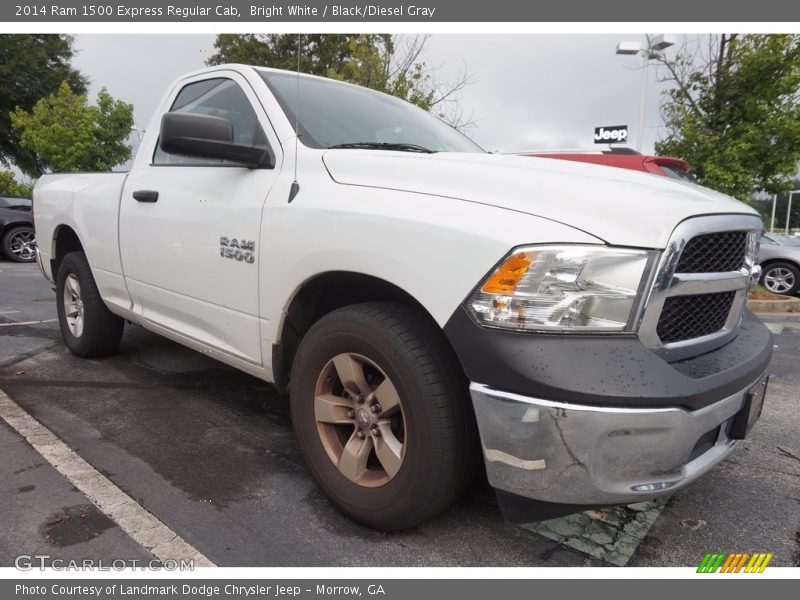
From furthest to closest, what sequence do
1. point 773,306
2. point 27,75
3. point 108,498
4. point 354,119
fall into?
point 27,75, point 773,306, point 354,119, point 108,498

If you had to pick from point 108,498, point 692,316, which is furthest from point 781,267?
point 108,498

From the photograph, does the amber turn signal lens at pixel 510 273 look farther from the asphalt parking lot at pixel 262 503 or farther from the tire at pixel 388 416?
the asphalt parking lot at pixel 262 503

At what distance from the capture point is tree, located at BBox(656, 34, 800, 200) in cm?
849

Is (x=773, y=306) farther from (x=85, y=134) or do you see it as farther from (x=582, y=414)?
(x=85, y=134)

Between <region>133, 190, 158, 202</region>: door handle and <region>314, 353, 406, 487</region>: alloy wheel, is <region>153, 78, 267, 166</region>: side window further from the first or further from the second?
<region>314, 353, 406, 487</region>: alloy wheel

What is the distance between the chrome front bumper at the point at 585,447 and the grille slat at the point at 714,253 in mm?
456

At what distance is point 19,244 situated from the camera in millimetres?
11469

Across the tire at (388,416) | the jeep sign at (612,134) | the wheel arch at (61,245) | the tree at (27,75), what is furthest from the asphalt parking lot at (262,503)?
the tree at (27,75)

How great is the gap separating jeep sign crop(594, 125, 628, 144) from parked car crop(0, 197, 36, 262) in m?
14.4

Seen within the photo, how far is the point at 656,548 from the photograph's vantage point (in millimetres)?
2131

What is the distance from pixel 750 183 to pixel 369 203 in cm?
903

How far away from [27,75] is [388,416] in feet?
102

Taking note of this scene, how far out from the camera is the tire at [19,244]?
11336mm

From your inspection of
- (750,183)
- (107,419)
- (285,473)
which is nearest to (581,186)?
(285,473)
